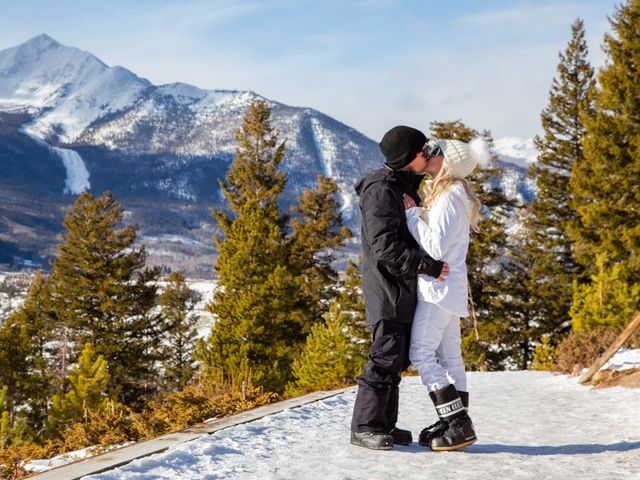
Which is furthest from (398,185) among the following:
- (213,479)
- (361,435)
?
(213,479)

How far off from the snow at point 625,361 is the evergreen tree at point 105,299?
2393 cm

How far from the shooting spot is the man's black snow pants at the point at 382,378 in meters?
4.07

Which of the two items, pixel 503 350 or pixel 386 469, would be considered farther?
pixel 503 350

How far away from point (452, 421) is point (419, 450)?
0.34m

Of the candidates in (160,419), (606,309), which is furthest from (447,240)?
(606,309)

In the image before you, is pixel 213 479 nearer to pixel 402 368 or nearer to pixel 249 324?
pixel 402 368

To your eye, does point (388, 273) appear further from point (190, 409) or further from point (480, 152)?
point (190, 409)

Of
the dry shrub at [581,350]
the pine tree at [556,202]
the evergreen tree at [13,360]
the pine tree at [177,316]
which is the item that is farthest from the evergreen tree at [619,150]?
the pine tree at [177,316]

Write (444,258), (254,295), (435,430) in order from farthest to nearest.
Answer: (254,295) < (435,430) < (444,258)

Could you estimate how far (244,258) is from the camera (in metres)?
22.9

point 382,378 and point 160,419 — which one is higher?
point 382,378

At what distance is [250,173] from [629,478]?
90.2ft

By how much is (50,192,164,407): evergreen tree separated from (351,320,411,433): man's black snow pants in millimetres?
26677

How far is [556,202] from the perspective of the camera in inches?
1219
